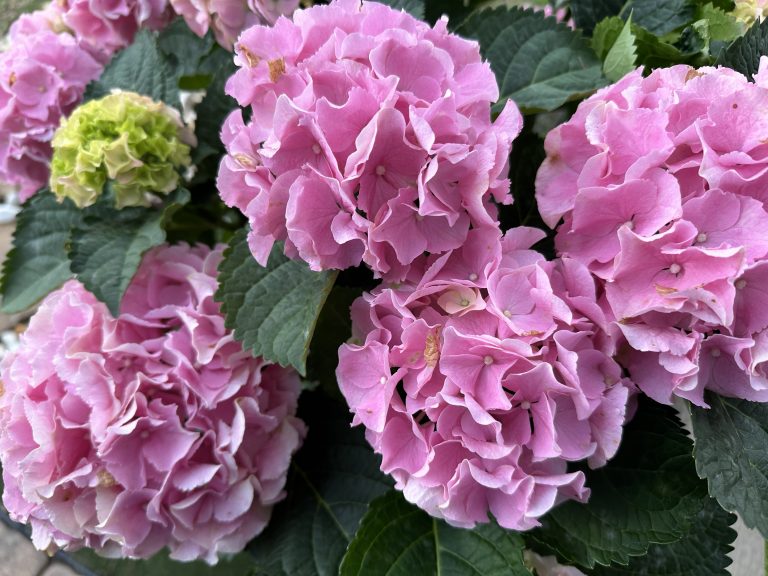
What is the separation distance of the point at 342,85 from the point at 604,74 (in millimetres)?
285

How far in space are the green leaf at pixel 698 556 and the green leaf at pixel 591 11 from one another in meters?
0.48

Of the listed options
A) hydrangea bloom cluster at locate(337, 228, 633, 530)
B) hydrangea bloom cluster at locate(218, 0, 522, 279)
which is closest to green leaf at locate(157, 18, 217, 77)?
hydrangea bloom cluster at locate(218, 0, 522, 279)

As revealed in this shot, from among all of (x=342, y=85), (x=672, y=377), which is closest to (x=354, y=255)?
(x=342, y=85)

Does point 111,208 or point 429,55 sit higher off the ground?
point 429,55

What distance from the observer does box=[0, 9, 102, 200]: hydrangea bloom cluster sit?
2.44 feet

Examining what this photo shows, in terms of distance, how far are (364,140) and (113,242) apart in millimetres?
336

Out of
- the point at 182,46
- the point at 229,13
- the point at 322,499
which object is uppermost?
the point at 229,13

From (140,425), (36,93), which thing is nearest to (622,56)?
(140,425)

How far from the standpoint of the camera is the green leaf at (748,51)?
50 centimetres

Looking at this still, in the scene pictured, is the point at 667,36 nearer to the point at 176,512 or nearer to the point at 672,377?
the point at 672,377

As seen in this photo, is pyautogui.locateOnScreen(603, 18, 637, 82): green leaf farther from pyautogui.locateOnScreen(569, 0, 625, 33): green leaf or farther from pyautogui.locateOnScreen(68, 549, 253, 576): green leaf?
pyautogui.locateOnScreen(68, 549, 253, 576): green leaf

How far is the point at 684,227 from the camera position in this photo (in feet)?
1.26

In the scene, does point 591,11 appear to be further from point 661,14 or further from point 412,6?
point 412,6

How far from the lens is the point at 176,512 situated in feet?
1.92
